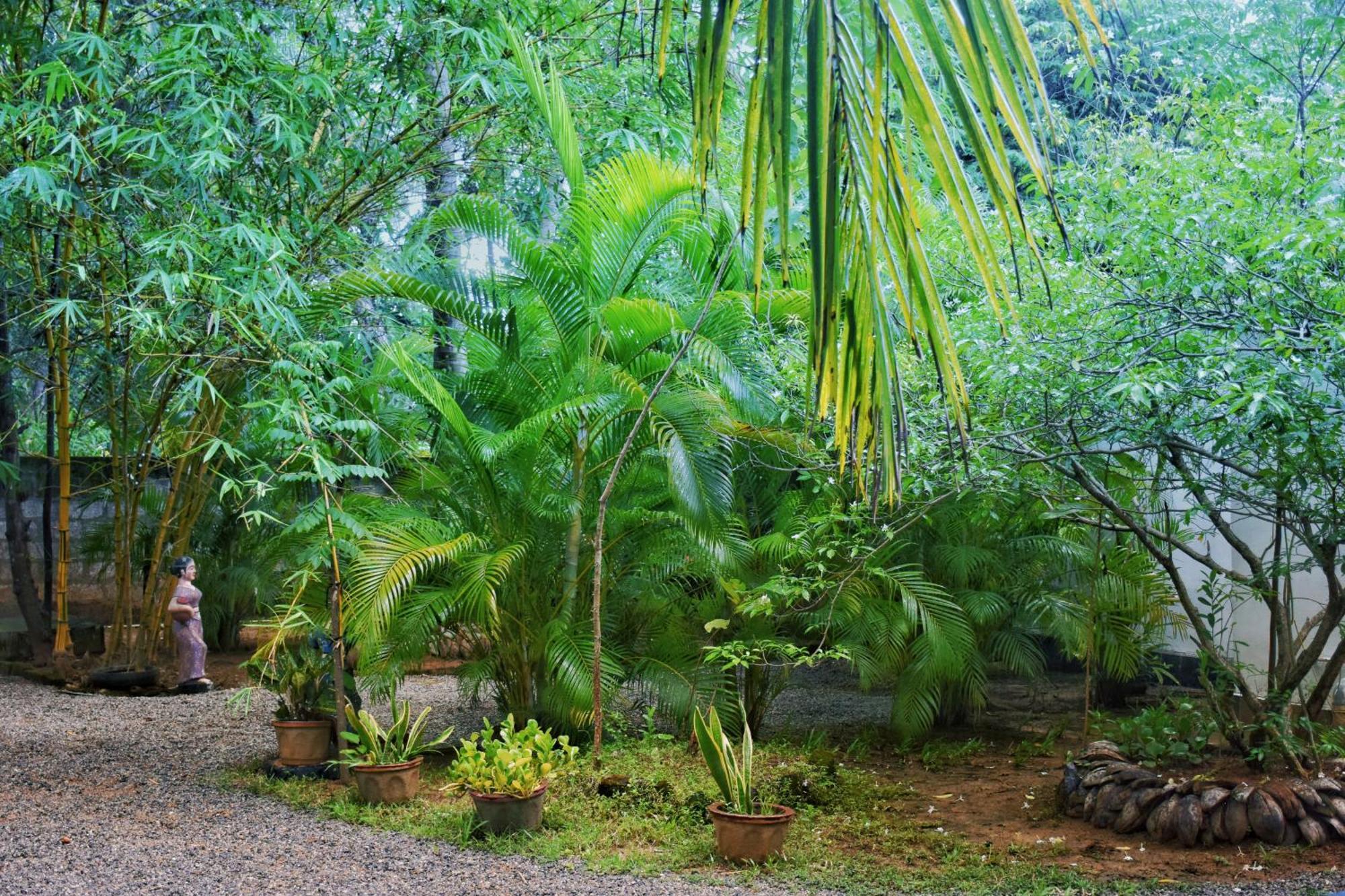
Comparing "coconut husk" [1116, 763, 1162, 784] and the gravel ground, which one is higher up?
"coconut husk" [1116, 763, 1162, 784]

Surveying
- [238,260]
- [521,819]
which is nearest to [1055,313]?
[521,819]

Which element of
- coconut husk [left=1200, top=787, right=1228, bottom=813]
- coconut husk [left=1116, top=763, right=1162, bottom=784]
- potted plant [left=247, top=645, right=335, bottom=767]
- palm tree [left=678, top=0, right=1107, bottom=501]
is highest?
palm tree [left=678, top=0, right=1107, bottom=501]

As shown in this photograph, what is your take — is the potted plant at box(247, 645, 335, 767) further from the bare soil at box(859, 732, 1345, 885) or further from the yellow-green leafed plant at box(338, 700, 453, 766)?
the bare soil at box(859, 732, 1345, 885)

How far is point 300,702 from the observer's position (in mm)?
5621

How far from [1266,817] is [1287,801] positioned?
116 mm

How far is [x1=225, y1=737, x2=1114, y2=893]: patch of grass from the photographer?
4.00 metres

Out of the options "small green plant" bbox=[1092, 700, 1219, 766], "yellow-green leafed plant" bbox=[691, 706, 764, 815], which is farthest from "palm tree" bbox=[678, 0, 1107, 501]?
"small green plant" bbox=[1092, 700, 1219, 766]

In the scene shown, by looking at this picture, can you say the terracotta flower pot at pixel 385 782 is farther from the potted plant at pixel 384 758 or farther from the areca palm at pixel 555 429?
the areca palm at pixel 555 429

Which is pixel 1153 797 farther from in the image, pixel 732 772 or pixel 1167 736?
pixel 732 772

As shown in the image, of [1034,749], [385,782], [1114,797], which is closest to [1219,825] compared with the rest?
[1114,797]

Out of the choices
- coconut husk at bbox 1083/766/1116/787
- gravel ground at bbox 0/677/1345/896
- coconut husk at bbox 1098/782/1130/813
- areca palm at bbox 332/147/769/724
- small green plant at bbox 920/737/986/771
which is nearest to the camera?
gravel ground at bbox 0/677/1345/896

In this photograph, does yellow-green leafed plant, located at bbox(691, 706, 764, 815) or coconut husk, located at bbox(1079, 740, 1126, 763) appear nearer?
yellow-green leafed plant, located at bbox(691, 706, 764, 815)

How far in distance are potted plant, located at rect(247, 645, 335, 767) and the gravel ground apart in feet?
1.34

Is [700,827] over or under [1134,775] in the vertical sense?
under
